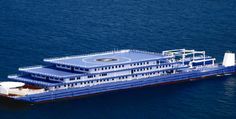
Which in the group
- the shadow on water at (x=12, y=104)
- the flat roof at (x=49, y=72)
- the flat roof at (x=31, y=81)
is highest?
the flat roof at (x=49, y=72)

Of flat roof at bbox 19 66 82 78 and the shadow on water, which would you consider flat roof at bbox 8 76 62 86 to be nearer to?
flat roof at bbox 19 66 82 78

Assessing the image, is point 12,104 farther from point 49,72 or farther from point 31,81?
point 49,72

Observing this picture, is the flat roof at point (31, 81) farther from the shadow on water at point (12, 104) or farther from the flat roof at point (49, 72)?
the shadow on water at point (12, 104)

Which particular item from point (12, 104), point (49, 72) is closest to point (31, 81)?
point (49, 72)

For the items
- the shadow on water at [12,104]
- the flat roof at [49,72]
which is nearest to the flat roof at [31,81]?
the flat roof at [49,72]

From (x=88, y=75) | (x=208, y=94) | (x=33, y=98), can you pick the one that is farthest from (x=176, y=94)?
(x=33, y=98)

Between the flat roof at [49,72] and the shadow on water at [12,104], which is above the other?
the flat roof at [49,72]

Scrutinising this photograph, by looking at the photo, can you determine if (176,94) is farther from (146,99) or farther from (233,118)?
(233,118)

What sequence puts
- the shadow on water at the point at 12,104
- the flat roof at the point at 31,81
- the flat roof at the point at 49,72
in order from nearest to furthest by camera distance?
the shadow on water at the point at 12,104, the flat roof at the point at 31,81, the flat roof at the point at 49,72

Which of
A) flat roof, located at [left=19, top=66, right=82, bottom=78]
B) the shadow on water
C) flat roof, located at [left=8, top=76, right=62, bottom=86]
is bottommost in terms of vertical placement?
the shadow on water

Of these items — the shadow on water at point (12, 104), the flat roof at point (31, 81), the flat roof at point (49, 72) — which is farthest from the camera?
the flat roof at point (49, 72)

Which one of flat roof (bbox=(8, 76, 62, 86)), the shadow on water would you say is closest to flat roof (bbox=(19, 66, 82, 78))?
flat roof (bbox=(8, 76, 62, 86))
